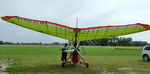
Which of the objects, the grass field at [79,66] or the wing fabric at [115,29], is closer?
the grass field at [79,66]

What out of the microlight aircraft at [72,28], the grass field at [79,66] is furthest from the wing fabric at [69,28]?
the grass field at [79,66]

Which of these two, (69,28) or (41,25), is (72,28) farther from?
(41,25)

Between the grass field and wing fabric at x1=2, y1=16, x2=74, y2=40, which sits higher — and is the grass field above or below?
below

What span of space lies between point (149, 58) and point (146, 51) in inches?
26.0

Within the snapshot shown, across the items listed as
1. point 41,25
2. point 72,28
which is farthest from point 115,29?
point 41,25

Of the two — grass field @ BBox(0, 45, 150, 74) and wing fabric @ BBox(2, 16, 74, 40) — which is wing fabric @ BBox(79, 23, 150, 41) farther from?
grass field @ BBox(0, 45, 150, 74)

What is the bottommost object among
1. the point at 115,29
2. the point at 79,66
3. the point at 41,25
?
the point at 79,66

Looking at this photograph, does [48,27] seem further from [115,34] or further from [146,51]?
[146,51]

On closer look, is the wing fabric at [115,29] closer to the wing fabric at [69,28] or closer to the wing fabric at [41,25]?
the wing fabric at [69,28]

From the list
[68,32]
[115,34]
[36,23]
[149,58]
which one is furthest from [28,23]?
[149,58]

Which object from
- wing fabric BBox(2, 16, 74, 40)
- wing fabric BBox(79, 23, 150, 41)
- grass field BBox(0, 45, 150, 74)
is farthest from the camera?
wing fabric BBox(79, 23, 150, 41)

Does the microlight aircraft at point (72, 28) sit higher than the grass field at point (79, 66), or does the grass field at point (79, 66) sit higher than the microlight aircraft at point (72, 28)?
the microlight aircraft at point (72, 28)

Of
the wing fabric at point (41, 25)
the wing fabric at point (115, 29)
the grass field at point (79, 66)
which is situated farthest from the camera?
the wing fabric at point (115, 29)

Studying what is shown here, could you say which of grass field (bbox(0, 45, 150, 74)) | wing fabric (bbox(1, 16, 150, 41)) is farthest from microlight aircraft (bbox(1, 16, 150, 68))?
grass field (bbox(0, 45, 150, 74))
